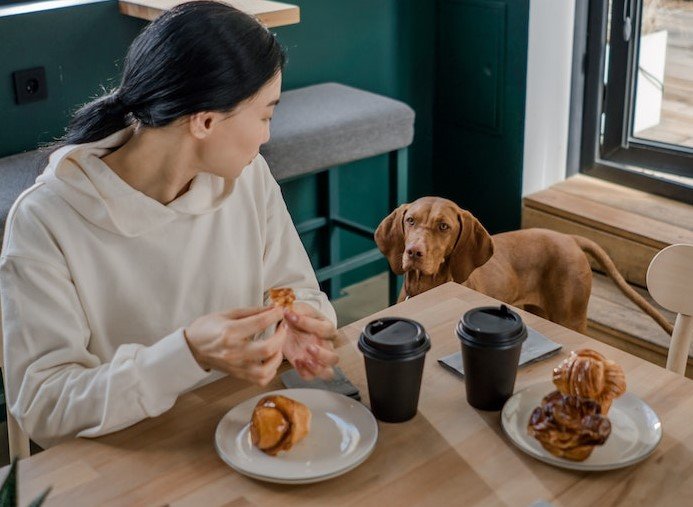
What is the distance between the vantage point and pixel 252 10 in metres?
2.82

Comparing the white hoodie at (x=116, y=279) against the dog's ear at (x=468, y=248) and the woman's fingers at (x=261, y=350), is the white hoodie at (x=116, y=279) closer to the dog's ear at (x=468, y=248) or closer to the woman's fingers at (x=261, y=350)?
the woman's fingers at (x=261, y=350)

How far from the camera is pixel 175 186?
5.29 feet

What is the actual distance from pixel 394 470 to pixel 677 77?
2.59 meters

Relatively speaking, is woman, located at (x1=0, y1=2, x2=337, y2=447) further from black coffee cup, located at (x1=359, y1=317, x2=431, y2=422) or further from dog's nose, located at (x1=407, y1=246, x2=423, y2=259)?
dog's nose, located at (x1=407, y1=246, x2=423, y2=259)

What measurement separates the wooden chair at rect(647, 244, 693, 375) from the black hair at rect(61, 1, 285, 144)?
2.33ft

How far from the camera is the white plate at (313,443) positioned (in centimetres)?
124

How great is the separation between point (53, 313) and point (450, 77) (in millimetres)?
2614

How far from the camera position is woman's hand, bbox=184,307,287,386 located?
1284 millimetres

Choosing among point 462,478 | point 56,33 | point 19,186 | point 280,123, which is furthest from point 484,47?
point 462,478

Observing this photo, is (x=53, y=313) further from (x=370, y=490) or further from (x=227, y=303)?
(x=370, y=490)

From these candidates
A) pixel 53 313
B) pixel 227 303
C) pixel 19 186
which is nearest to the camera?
pixel 53 313

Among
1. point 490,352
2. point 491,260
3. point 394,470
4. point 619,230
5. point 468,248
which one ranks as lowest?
point 619,230

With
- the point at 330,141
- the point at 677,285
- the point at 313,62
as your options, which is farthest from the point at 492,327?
the point at 313,62

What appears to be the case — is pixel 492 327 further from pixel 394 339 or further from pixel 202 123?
pixel 202 123
